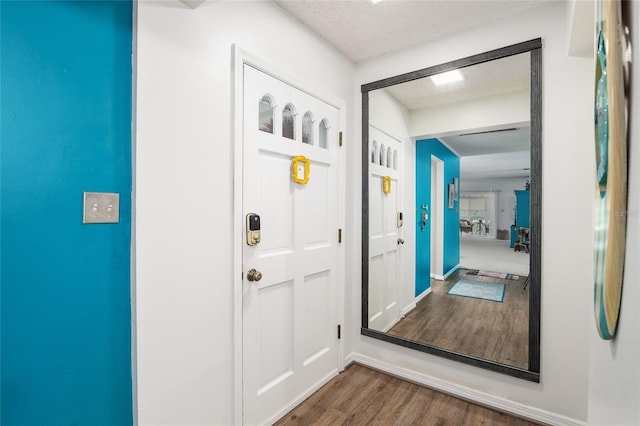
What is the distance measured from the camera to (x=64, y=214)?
1076mm

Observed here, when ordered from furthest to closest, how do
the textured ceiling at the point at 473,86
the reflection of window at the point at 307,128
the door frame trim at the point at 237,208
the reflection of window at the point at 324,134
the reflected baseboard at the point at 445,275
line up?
the reflected baseboard at the point at 445,275 < the reflection of window at the point at 324,134 < the reflection of window at the point at 307,128 < the textured ceiling at the point at 473,86 < the door frame trim at the point at 237,208

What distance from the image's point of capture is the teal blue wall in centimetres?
98

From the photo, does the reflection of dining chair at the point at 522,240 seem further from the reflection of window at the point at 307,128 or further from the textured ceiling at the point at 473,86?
the reflection of window at the point at 307,128

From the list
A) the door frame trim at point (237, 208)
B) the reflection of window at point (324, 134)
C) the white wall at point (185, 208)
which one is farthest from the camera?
the reflection of window at point (324, 134)

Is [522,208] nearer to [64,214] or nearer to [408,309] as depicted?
[408,309]

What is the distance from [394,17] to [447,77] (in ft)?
1.88

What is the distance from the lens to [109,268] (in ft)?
3.91

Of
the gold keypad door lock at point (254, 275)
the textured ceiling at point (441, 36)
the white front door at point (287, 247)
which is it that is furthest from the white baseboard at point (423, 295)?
the gold keypad door lock at point (254, 275)

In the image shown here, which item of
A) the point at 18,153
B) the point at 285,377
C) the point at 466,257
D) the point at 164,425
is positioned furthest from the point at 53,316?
Answer: the point at 466,257

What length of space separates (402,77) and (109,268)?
7.35 ft

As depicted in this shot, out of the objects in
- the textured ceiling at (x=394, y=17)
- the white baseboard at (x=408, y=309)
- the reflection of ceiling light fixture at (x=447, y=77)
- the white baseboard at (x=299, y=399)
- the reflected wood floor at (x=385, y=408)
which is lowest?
the reflected wood floor at (x=385, y=408)

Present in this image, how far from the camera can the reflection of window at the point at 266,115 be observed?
1798mm

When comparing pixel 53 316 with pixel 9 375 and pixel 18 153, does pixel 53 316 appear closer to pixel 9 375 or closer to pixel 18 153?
pixel 9 375

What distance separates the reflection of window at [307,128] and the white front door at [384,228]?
0.63m
